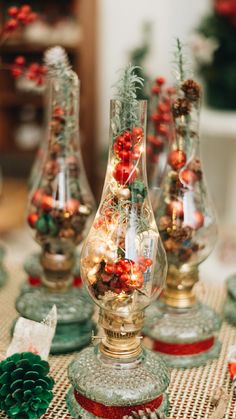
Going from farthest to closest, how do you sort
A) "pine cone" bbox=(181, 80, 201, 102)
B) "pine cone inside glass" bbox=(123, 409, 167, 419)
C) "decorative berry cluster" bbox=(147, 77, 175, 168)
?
"decorative berry cluster" bbox=(147, 77, 175, 168) < "pine cone" bbox=(181, 80, 201, 102) < "pine cone inside glass" bbox=(123, 409, 167, 419)

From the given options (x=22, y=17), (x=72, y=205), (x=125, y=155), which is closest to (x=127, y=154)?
(x=125, y=155)

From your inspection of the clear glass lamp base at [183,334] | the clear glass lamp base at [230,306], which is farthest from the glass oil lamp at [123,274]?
the clear glass lamp base at [230,306]

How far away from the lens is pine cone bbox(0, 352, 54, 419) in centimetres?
74

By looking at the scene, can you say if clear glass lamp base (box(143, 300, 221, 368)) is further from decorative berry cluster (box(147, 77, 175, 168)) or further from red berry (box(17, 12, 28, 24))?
red berry (box(17, 12, 28, 24))

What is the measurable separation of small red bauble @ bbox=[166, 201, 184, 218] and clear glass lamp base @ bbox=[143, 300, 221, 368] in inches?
6.1

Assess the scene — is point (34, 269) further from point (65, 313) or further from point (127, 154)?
point (127, 154)

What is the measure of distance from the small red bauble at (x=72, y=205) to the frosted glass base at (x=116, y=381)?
0.26 m

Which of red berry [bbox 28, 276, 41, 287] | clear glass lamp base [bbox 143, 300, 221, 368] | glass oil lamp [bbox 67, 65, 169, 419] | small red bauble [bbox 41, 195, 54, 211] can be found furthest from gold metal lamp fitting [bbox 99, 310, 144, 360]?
red berry [bbox 28, 276, 41, 287]

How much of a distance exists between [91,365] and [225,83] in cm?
152

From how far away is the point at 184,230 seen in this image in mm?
923

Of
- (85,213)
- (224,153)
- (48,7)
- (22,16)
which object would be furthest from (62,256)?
(48,7)

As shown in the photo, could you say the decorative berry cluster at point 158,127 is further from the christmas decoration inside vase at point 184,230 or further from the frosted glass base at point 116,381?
the frosted glass base at point 116,381

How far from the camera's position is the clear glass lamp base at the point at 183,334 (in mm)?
926

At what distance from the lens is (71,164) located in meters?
1.01
